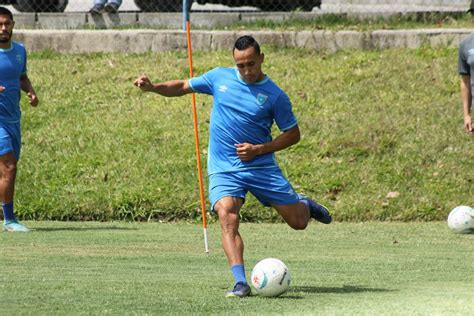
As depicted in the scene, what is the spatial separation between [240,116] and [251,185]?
1.68 ft

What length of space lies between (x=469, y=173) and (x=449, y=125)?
1.26 m

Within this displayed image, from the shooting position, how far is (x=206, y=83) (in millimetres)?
9945

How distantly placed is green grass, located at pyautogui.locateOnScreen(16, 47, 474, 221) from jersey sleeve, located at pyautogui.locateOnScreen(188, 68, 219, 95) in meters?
5.86

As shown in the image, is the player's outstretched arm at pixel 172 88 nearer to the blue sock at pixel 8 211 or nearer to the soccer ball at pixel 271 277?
the soccer ball at pixel 271 277

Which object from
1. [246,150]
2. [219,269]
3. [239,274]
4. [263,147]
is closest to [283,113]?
[263,147]

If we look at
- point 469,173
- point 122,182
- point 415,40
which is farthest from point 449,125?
point 122,182

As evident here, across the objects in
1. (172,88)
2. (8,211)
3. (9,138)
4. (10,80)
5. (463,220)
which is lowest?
(463,220)

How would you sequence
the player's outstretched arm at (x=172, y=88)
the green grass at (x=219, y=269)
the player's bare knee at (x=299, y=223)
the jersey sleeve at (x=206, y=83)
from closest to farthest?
the green grass at (x=219, y=269) < the jersey sleeve at (x=206, y=83) < the player's outstretched arm at (x=172, y=88) < the player's bare knee at (x=299, y=223)

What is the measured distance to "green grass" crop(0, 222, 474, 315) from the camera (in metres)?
8.70

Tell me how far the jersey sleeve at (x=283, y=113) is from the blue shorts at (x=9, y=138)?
4.68m

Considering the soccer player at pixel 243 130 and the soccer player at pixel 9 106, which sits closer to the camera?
the soccer player at pixel 243 130

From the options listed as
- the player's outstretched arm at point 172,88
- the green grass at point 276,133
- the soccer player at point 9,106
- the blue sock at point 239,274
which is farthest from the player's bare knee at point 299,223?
the green grass at point 276,133

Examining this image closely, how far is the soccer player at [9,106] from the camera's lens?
13.7 m

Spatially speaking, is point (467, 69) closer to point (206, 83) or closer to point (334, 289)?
point (206, 83)
